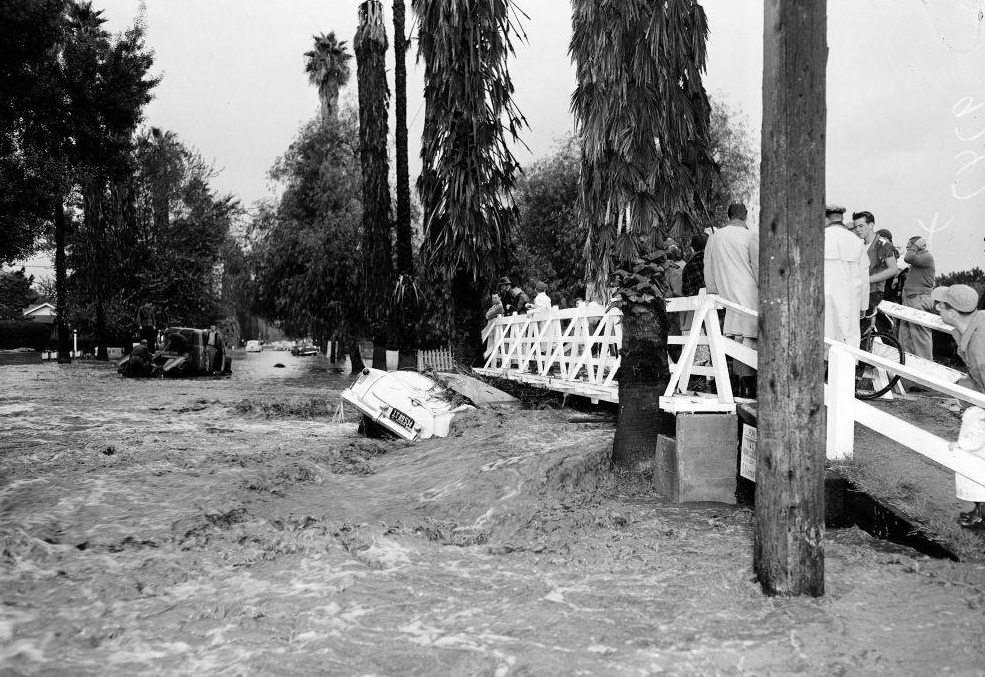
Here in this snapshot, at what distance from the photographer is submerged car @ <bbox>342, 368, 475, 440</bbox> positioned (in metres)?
12.3

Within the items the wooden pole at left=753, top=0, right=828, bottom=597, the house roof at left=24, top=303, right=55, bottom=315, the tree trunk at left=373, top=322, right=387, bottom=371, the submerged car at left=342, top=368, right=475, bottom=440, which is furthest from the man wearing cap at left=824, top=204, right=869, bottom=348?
the house roof at left=24, top=303, right=55, bottom=315

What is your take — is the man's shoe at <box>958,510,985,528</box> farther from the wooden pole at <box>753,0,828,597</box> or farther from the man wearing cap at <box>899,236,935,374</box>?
the man wearing cap at <box>899,236,935,374</box>

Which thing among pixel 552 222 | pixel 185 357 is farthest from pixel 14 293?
pixel 552 222

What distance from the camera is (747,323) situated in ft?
24.6

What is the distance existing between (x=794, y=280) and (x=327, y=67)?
43253mm

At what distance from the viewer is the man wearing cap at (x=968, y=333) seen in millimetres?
5543

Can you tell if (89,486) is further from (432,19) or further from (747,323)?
(432,19)

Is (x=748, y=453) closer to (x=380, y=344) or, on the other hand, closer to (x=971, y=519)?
(x=971, y=519)

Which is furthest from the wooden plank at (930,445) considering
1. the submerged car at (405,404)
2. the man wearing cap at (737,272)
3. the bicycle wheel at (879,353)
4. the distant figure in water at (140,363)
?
the distant figure in water at (140,363)

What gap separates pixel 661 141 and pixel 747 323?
1098 cm


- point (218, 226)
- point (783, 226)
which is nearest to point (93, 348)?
point (218, 226)

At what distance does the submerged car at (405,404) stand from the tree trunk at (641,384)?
4.47 metres

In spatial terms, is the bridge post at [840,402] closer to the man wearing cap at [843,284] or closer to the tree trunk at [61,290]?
the man wearing cap at [843,284]

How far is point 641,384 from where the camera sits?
794cm
